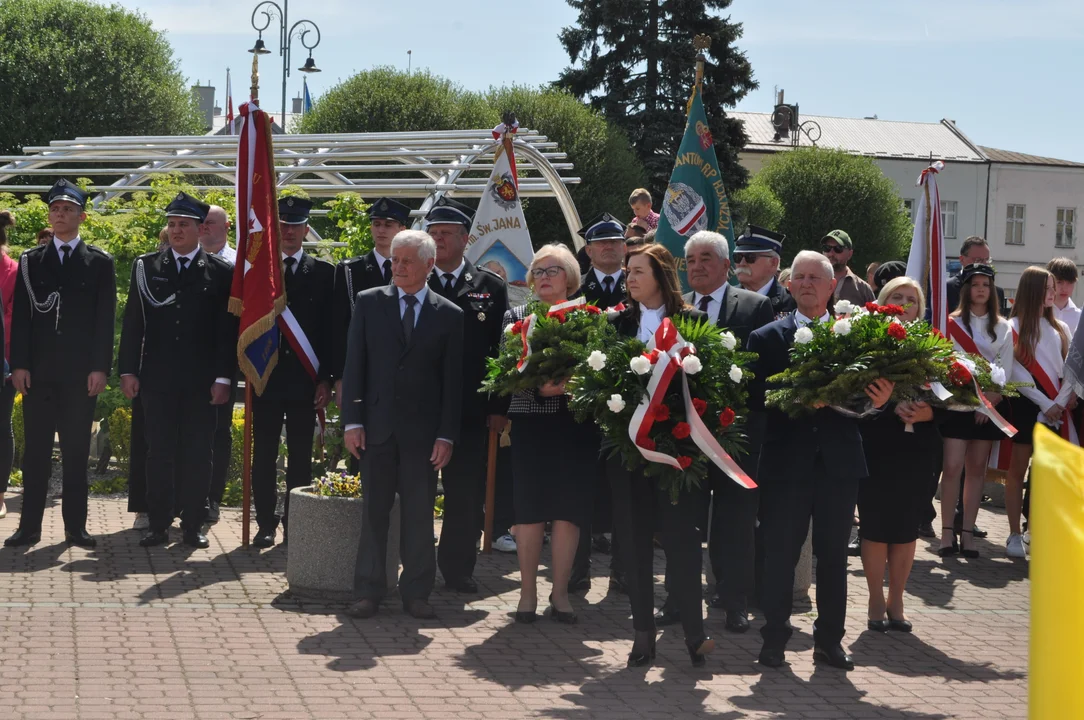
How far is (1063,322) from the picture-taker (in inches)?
410

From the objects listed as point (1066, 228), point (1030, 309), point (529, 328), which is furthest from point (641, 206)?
point (1066, 228)

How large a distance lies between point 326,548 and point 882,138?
66864mm

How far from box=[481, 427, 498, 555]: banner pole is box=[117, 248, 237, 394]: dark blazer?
182cm

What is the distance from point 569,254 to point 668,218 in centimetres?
350

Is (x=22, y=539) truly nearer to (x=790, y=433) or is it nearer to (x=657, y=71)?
(x=790, y=433)

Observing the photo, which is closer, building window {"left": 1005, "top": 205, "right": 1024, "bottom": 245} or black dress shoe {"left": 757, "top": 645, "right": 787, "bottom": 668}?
black dress shoe {"left": 757, "top": 645, "right": 787, "bottom": 668}

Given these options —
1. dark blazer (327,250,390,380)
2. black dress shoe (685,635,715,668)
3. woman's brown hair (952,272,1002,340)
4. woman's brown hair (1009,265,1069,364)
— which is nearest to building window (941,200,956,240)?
woman's brown hair (1009,265,1069,364)

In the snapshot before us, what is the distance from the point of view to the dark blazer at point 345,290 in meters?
8.57

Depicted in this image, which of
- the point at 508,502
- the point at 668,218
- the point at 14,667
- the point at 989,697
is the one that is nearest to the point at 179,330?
the point at 508,502

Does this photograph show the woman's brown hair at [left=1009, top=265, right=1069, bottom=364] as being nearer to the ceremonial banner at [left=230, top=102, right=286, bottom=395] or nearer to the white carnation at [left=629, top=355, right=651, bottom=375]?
the white carnation at [left=629, top=355, right=651, bottom=375]

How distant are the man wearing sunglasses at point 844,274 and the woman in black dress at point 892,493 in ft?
6.78

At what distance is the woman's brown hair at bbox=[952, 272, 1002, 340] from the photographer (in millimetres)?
9539

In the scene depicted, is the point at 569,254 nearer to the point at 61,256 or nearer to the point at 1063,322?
the point at 61,256

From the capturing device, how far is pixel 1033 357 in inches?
381
